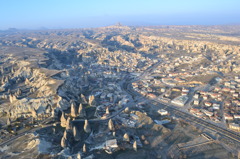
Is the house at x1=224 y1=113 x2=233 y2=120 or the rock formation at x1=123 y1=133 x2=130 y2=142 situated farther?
the house at x1=224 y1=113 x2=233 y2=120

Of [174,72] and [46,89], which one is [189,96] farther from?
[46,89]

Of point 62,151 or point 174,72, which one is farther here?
point 174,72

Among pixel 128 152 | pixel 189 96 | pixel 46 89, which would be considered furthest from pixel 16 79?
pixel 189 96

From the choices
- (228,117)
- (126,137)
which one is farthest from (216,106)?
(126,137)

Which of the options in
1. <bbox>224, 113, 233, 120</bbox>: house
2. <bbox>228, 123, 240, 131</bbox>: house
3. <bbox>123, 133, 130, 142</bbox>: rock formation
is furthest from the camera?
<bbox>224, 113, 233, 120</bbox>: house

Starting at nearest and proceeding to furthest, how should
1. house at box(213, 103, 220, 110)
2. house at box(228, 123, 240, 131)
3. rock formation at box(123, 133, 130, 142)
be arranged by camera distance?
rock formation at box(123, 133, 130, 142) → house at box(228, 123, 240, 131) → house at box(213, 103, 220, 110)

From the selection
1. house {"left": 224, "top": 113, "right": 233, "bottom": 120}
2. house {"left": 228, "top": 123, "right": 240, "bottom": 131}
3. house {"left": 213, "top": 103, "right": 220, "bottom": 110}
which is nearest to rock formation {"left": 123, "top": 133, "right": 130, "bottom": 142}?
house {"left": 228, "top": 123, "right": 240, "bottom": 131}

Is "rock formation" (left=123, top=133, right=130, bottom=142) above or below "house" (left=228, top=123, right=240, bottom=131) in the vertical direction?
above

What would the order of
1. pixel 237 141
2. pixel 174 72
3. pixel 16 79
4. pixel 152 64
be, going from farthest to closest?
pixel 152 64 < pixel 174 72 < pixel 16 79 < pixel 237 141

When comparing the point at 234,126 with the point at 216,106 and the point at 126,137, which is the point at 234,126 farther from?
the point at 126,137

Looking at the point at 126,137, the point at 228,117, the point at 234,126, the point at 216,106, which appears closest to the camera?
the point at 126,137

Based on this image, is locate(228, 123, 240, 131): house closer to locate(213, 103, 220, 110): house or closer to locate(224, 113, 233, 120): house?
locate(224, 113, 233, 120): house
